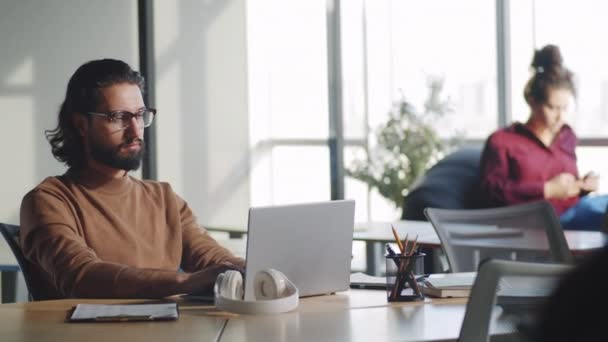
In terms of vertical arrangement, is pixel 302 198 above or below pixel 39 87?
below

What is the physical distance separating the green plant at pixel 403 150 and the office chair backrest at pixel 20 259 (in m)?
4.18

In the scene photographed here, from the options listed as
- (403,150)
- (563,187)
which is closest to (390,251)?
(563,187)

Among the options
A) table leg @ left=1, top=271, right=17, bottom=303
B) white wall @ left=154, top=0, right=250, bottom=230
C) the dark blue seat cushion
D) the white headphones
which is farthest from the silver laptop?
white wall @ left=154, top=0, right=250, bottom=230

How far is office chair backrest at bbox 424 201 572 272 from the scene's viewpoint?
3.08 meters

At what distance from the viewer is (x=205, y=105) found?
6395 millimetres

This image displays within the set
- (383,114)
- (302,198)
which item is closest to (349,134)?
(383,114)

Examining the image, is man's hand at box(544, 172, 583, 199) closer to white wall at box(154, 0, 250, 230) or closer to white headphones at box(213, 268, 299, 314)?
white wall at box(154, 0, 250, 230)

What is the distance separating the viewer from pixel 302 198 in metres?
7.84

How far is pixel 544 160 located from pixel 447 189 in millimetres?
569

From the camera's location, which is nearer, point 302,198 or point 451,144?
point 451,144

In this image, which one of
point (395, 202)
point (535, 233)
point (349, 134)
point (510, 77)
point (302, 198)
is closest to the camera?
point (535, 233)

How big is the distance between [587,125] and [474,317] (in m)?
5.74

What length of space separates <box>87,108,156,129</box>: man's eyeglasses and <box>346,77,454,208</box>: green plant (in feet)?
13.3

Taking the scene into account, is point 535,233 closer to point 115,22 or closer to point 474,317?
point 474,317
